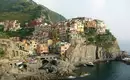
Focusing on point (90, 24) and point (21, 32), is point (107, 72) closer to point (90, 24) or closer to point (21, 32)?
point (90, 24)

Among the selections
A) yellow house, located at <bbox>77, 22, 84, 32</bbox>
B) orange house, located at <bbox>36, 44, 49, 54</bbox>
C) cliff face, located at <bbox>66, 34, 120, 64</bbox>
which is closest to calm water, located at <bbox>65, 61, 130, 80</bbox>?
cliff face, located at <bbox>66, 34, 120, 64</bbox>

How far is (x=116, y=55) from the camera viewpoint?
118812 mm

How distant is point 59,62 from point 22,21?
66195 millimetres

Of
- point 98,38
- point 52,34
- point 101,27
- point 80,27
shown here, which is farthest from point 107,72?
point 101,27

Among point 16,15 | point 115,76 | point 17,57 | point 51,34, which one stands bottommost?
point 115,76

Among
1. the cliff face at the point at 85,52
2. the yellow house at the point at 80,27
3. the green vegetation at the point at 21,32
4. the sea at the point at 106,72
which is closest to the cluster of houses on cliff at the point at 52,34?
the yellow house at the point at 80,27

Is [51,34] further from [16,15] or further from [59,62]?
[16,15]

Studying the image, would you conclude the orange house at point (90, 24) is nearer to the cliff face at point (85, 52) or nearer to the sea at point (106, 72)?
the cliff face at point (85, 52)

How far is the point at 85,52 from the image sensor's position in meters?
105

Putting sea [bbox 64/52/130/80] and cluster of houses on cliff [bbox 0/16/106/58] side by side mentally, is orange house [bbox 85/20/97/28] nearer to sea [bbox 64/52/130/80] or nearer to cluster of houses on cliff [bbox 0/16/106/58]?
cluster of houses on cliff [bbox 0/16/106/58]

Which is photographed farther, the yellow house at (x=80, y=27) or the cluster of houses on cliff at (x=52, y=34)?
the yellow house at (x=80, y=27)

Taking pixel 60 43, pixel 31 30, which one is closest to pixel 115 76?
pixel 60 43

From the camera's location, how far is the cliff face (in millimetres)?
Result: 98562

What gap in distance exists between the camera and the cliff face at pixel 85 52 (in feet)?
323
